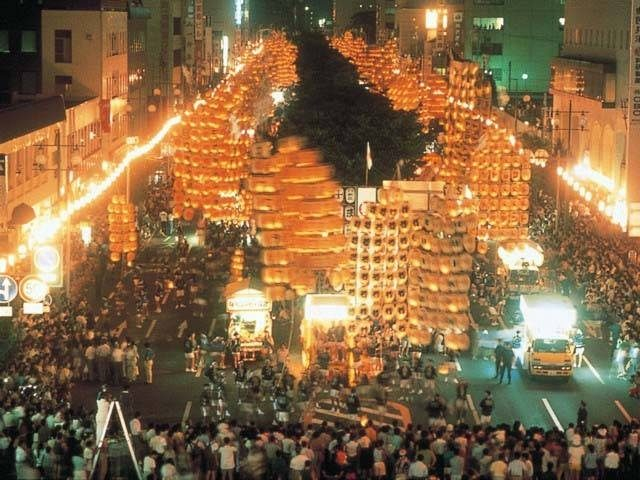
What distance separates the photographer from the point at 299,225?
3919cm

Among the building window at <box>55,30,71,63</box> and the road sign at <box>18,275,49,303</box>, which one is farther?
the building window at <box>55,30,71,63</box>

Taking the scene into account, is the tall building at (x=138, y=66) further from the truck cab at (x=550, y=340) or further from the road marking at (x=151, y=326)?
the truck cab at (x=550, y=340)

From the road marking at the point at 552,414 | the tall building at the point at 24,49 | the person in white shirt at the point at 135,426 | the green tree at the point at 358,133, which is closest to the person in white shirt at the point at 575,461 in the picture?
the road marking at the point at 552,414

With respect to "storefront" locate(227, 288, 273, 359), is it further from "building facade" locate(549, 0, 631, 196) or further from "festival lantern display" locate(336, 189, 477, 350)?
"building facade" locate(549, 0, 631, 196)

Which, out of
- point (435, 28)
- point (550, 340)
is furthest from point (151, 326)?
point (435, 28)

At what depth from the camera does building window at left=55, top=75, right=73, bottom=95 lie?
6831cm

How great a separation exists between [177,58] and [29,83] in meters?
28.5

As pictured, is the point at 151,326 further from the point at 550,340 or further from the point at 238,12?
the point at 238,12

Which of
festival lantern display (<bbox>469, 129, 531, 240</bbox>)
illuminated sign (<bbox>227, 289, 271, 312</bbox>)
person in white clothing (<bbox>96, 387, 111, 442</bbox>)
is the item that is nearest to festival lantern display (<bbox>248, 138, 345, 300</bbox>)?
illuminated sign (<bbox>227, 289, 271, 312</bbox>)

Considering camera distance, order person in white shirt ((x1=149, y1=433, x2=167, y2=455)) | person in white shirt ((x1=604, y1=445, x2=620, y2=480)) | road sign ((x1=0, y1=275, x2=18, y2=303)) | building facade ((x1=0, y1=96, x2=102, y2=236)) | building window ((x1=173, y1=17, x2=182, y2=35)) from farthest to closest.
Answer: building window ((x1=173, y1=17, x2=182, y2=35)) → building facade ((x1=0, y1=96, x2=102, y2=236)) → road sign ((x1=0, y1=275, x2=18, y2=303)) → person in white shirt ((x1=604, y1=445, x2=620, y2=480)) → person in white shirt ((x1=149, y1=433, x2=167, y2=455))

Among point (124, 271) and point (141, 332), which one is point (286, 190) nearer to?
point (141, 332)

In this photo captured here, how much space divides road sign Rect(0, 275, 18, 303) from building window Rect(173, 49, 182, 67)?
2419 inches

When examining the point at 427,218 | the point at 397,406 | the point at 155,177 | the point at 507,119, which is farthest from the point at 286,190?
the point at 507,119

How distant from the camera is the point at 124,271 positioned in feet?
176
